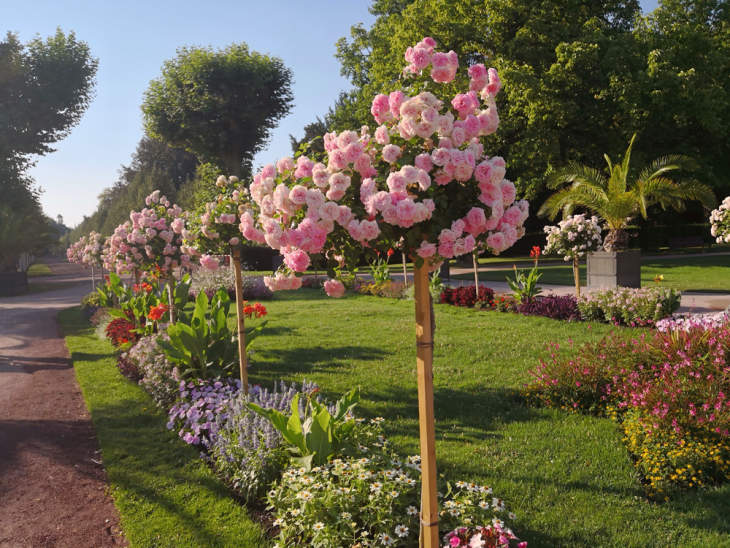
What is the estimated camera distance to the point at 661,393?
4.45 m

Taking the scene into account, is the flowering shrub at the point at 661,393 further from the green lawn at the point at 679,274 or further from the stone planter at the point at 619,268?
the green lawn at the point at 679,274

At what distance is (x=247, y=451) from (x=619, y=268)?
952 centimetres

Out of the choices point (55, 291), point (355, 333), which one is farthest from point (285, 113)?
point (355, 333)

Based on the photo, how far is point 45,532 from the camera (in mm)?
3799

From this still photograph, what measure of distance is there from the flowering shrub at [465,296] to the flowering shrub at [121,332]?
7.03 metres

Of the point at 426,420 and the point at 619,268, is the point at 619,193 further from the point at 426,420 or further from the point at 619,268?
the point at 426,420

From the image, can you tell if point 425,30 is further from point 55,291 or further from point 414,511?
point 414,511

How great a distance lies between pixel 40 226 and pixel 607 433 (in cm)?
2949

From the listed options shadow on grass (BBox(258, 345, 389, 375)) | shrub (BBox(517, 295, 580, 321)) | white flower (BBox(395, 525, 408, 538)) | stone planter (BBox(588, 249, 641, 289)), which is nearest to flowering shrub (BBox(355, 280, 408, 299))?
shrub (BBox(517, 295, 580, 321))

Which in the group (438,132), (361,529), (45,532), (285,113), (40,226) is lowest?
(45,532)

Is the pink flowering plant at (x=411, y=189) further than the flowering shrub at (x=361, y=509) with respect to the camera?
No

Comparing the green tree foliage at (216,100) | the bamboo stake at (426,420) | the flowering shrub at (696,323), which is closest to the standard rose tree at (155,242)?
the bamboo stake at (426,420)

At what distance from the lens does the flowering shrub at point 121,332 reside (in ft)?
29.8

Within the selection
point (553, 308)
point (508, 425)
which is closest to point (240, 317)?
point (508, 425)
